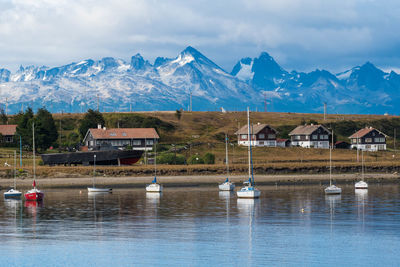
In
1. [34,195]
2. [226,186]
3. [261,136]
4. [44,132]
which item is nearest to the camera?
[34,195]

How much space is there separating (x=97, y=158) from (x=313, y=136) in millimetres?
78358

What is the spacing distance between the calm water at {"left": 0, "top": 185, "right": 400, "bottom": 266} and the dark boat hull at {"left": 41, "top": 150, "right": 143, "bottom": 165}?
1107 inches

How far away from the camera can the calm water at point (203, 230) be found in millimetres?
49062

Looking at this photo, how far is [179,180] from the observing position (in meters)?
112

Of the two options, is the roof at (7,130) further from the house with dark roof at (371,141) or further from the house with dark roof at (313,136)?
the house with dark roof at (371,141)

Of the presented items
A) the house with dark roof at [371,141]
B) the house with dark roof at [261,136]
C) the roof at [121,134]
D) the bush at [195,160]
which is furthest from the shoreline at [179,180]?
the house with dark roof at [371,141]

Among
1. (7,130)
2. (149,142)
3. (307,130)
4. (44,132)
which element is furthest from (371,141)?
(7,130)

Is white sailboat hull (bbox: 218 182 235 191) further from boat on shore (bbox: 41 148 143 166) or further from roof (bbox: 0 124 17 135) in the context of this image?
roof (bbox: 0 124 17 135)

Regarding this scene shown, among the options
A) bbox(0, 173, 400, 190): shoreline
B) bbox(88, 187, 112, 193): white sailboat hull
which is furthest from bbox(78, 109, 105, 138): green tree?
bbox(88, 187, 112, 193): white sailboat hull

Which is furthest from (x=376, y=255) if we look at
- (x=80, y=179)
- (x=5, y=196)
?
(x=80, y=179)

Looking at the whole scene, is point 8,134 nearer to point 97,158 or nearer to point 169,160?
point 97,158

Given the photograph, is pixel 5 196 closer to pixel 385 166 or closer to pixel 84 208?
pixel 84 208

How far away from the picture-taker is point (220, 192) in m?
101

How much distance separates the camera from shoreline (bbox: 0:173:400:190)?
4321 inches
